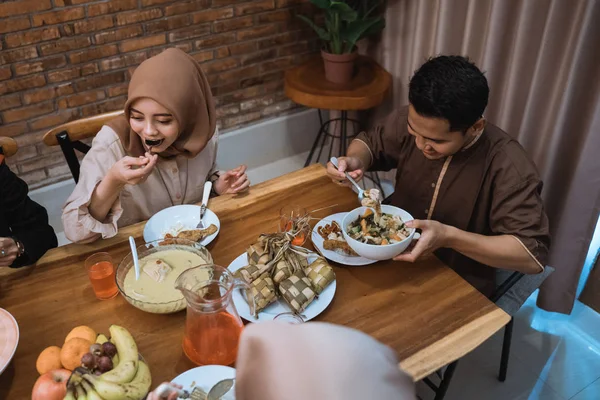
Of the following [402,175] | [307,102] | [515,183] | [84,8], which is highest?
[84,8]

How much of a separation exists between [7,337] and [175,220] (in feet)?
1.90

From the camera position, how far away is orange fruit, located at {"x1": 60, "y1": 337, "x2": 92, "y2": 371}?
3.72ft

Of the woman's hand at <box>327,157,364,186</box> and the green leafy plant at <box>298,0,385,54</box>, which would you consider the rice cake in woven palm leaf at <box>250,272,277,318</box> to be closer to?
the woman's hand at <box>327,157,364,186</box>

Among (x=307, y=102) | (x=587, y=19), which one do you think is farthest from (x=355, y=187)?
(x=307, y=102)

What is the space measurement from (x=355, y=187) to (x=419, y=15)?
142 centimetres

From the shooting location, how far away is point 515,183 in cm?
158

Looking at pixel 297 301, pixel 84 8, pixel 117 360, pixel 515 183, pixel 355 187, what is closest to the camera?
pixel 117 360

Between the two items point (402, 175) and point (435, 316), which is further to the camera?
point (402, 175)

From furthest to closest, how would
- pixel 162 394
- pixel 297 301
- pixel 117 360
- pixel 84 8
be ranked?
pixel 84 8 → pixel 297 301 → pixel 117 360 → pixel 162 394

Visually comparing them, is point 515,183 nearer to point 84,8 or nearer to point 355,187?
point 355,187

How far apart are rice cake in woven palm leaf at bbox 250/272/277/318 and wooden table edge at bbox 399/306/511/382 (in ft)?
1.17

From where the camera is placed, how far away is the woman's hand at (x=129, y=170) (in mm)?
1482

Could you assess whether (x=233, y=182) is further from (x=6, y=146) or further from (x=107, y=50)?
(x=107, y=50)

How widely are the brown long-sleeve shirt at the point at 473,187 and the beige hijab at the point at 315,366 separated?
104 centimetres
